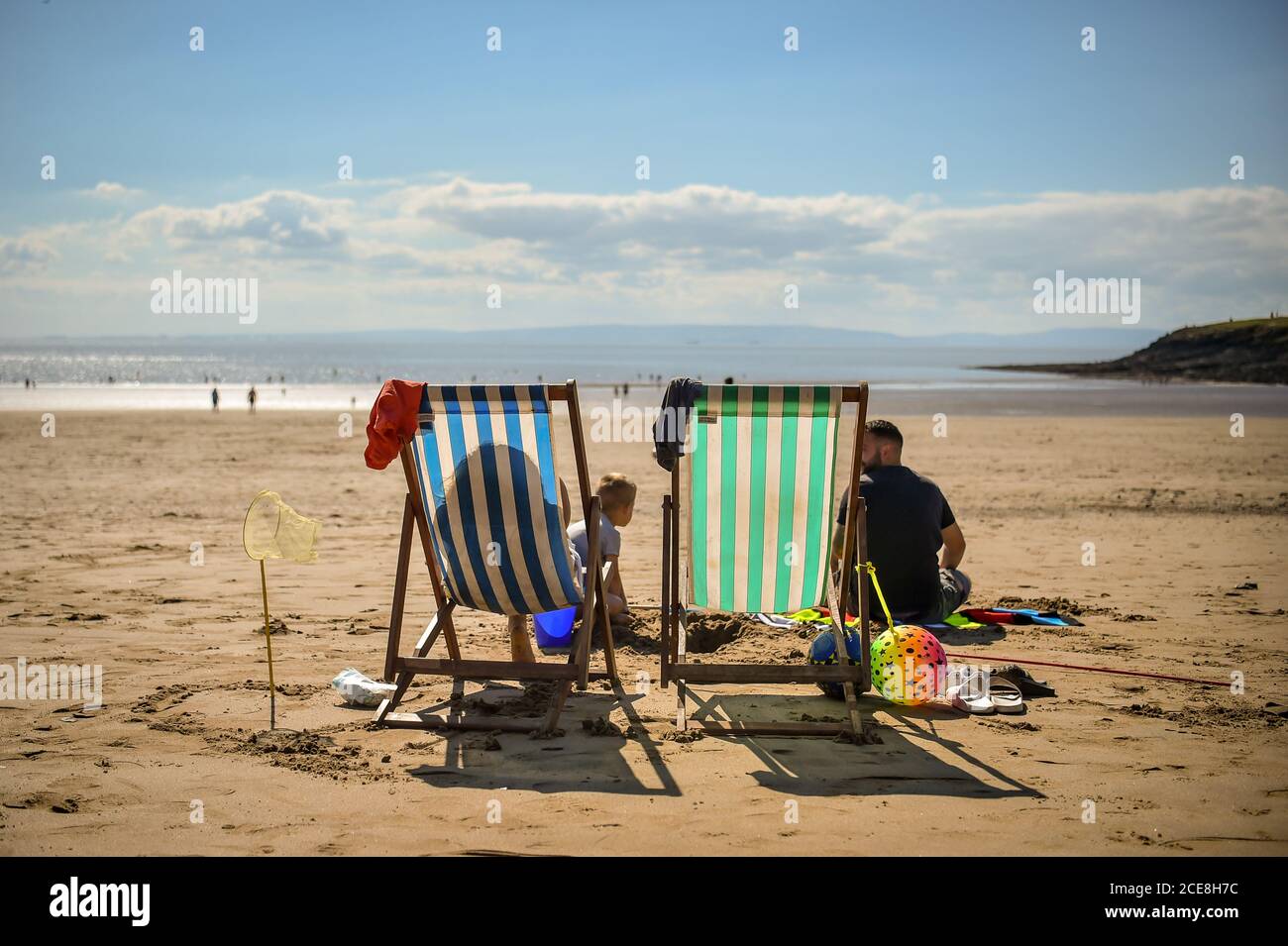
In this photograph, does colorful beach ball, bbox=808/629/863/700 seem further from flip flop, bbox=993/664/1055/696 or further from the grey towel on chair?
the grey towel on chair

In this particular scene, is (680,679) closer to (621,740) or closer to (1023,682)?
(621,740)

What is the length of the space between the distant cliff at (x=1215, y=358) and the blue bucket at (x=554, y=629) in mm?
50684

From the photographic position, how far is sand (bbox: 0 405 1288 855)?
3.45 metres

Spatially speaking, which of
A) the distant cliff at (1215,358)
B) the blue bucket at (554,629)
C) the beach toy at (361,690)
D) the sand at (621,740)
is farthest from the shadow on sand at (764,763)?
the distant cliff at (1215,358)

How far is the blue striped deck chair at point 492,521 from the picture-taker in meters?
4.61

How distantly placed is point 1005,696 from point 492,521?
2518 millimetres

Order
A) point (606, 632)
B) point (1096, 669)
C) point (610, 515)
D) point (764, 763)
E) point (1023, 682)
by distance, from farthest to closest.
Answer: point (610, 515) < point (1096, 669) < point (606, 632) < point (1023, 682) < point (764, 763)

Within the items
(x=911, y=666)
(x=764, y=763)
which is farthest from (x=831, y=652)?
(x=764, y=763)

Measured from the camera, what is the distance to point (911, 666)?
4.85 m

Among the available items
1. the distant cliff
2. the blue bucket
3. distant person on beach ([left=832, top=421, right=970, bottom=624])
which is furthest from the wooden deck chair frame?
the distant cliff

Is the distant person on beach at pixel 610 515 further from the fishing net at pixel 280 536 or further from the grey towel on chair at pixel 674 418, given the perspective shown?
the fishing net at pixel 280 536

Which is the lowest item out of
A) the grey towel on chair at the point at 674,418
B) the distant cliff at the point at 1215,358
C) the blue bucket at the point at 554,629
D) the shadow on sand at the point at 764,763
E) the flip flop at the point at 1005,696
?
the shadow on sand at the point at 764,763

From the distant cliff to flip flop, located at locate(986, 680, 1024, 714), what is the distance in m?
50.1

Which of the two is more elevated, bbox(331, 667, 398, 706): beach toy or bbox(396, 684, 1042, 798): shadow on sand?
bbox(331, 667, 398, 706): beach toy
